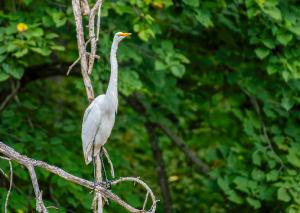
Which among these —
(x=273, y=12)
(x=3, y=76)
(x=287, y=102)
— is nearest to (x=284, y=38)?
(x=273, y=12)

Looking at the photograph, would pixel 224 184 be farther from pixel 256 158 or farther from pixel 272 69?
pixel 272 69

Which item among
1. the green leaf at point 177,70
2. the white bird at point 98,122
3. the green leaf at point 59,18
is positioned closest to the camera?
the white bird at point 98,122

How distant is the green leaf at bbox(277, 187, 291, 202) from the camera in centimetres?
569

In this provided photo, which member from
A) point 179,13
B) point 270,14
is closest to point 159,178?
point 179,13

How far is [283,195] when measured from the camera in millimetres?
5703

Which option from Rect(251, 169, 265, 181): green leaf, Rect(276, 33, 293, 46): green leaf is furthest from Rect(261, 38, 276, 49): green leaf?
Rect(251, 169, 265, 181): green leaf

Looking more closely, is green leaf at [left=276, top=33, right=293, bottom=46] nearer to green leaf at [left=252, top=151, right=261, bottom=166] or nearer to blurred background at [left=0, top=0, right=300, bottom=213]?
blurred background at [left=0, top=0, right=300, bottom=213]

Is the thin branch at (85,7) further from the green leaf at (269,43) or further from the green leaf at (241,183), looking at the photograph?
the green leaf at (241,183)

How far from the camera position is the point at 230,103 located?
21.0 feet

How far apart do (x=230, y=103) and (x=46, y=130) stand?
5.31 ft

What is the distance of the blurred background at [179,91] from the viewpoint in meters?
5.36

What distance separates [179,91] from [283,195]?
57.6 inches

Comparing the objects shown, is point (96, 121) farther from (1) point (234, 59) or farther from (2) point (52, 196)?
(1) point (234, 59)

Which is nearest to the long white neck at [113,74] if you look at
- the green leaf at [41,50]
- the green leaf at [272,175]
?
the green leaf at [41,50]
